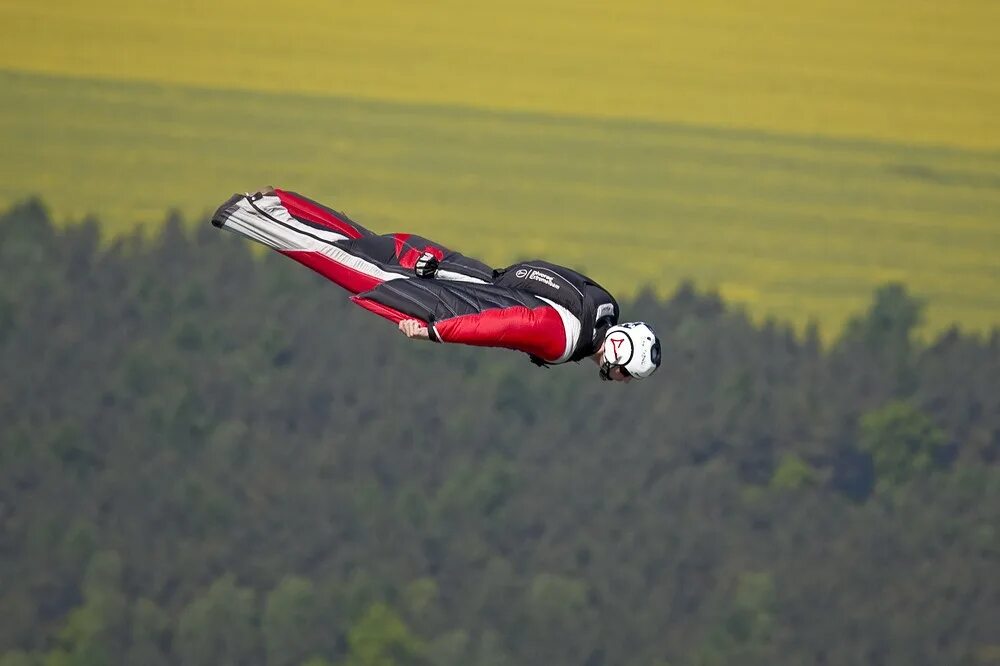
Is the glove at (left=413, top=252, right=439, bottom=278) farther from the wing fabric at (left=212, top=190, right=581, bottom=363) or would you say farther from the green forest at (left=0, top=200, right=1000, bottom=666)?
the green forest at (left=0, top=200, right=1000, bottom=666)

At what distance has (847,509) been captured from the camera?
40188mm

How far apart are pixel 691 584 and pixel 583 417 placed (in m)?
5.93

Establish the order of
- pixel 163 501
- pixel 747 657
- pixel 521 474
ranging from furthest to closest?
pixel 521 474, pixel 163 501, pixel 747 657

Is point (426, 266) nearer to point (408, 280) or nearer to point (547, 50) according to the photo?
point (408, 280)

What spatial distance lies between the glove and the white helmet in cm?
162

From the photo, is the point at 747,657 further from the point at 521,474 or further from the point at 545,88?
the point at 545,88

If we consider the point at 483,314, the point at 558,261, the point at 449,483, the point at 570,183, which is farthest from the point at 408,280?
the point at 449,483

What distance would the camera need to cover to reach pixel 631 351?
508 inches

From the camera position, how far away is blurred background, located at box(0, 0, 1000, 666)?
36156mm

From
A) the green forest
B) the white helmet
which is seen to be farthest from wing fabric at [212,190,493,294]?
the green forest

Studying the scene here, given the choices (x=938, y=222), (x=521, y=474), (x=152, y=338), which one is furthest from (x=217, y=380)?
(x=938, y=222)

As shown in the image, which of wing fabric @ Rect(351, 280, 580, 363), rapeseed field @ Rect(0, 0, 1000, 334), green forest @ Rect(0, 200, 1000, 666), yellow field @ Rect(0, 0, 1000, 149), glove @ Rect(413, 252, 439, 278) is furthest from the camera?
green forest @ Rect(0, 200, 1000, 666)

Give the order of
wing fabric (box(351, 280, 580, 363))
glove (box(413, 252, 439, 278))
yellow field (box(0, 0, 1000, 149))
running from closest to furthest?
1. wing fabric (box(351, 280, 580, 363))
2. glove (box(413, 252, 439, 278))
3. yellow field (box(0, 0, 1000, 149))

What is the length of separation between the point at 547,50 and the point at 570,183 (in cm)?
320
